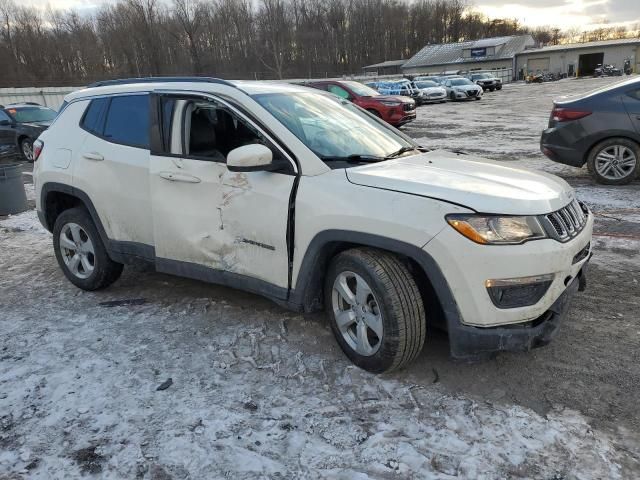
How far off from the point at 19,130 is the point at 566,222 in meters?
14.7

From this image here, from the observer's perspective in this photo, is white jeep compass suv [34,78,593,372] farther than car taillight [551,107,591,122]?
No

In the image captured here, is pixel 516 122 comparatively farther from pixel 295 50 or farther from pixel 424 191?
pixel 295 50

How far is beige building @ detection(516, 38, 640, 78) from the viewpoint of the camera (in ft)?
214

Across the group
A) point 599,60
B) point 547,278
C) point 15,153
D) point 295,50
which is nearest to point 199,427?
point 547,278

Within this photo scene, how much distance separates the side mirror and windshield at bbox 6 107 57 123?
13324 mm

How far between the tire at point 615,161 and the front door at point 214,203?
6.01 m

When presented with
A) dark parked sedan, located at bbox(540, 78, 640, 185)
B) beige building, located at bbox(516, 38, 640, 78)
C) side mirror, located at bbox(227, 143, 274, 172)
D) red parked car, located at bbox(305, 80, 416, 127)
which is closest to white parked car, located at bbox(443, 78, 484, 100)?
red parked car, located at bbox(305, 80, 416, 127)

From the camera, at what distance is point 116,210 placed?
4.12 m

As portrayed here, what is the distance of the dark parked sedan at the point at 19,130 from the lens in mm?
13828

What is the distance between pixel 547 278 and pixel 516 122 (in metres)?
16.0

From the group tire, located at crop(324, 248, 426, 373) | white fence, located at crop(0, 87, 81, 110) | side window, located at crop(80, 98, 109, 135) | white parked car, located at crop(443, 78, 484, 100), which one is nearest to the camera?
tire, located at crop(324, 248, 426, 373)

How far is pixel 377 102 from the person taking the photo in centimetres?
1667

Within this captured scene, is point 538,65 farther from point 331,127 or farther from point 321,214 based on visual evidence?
point 321,214

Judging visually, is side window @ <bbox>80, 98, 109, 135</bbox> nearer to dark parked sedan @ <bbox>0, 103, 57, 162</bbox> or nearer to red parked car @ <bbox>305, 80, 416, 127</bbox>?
dark parked sedan @ <bbox>0, 103, 57, 162</bbox>
